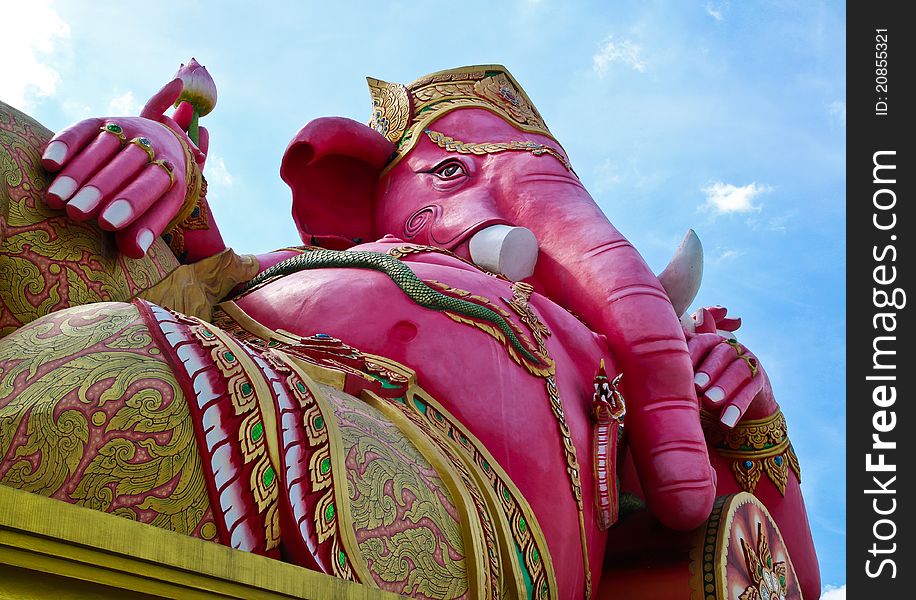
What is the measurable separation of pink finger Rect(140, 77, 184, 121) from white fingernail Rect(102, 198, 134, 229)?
1.69 ft

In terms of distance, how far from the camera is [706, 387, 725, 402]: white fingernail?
312cm

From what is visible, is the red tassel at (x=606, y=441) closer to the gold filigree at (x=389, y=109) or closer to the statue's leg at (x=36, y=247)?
the statue's leg at (x=36, y=247)

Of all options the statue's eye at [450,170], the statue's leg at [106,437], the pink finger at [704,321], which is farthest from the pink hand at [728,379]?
the statue's leg at [106,437]

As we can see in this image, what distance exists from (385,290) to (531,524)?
653 mm

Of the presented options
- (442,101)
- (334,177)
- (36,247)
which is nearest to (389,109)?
(442,101)

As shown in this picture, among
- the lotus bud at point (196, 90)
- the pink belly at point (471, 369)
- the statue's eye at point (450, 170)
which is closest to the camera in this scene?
the pink belly at point (471, 369)

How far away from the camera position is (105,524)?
881 mm

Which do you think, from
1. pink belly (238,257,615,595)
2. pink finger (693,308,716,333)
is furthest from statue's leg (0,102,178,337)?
pink finger (693,308,716,333)

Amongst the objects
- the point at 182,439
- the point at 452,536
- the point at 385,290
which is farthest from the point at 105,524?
the point at 385,290

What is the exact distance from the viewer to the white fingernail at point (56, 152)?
191 centimetres

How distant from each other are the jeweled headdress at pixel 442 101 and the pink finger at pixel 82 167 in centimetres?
147

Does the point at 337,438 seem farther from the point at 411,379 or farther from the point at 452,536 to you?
the point at 411,379

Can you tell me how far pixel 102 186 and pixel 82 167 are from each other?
64mm

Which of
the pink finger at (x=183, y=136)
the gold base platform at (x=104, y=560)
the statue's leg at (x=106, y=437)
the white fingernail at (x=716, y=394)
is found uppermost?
the pink finger at (x=183, y=136)
